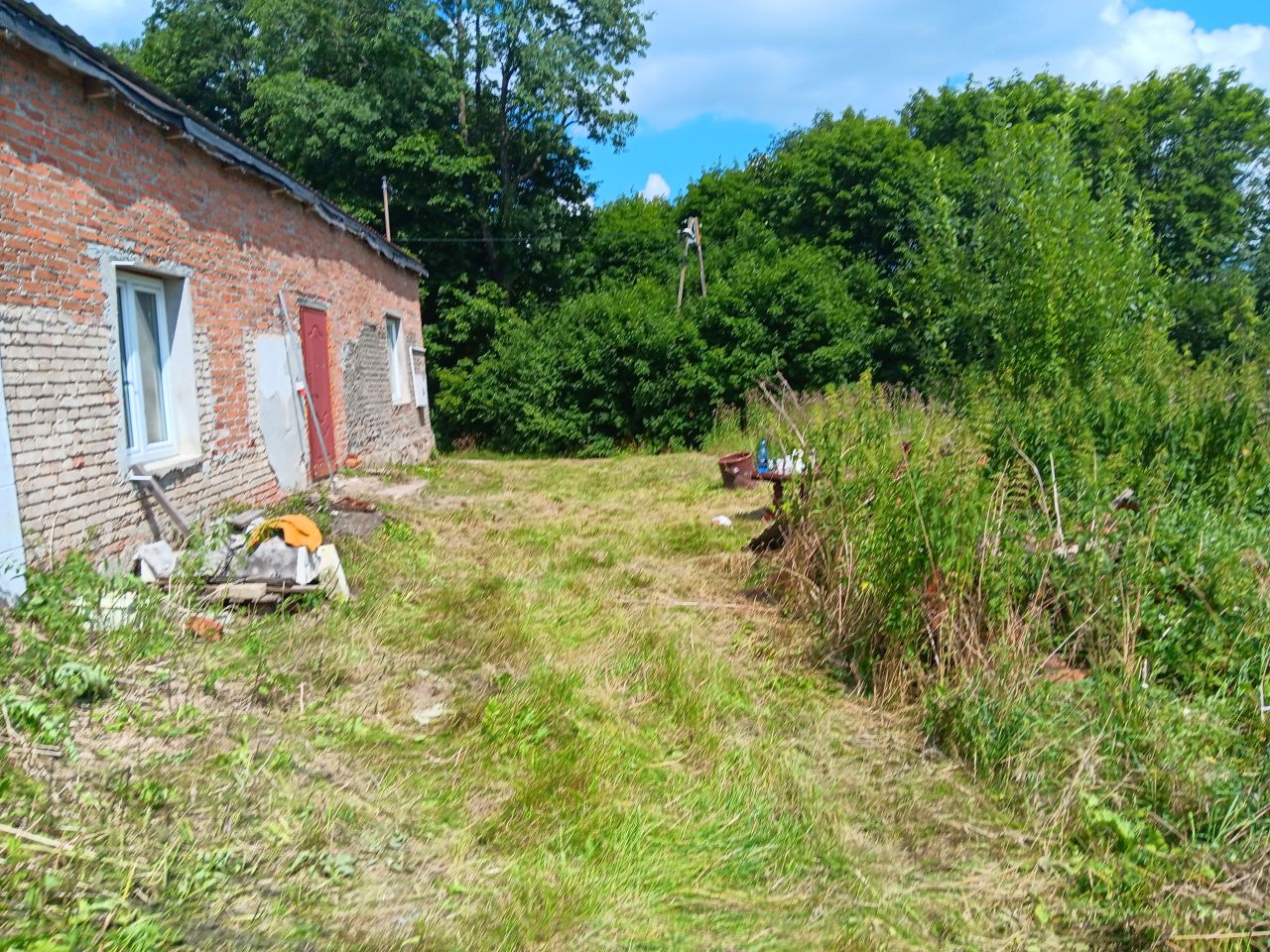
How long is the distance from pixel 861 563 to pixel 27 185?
5.47m

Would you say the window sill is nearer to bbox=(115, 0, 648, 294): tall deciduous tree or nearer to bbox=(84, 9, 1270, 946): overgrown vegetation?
bbox=(84, 9, 1270, 946): overgrown vegetation

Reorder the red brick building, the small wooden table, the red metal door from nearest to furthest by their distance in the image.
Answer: the red brick building < the small wooden table < the red metal door

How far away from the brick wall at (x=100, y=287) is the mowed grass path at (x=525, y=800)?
1461mm

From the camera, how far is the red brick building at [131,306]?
500 centimetres

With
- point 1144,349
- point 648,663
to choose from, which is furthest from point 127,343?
point 1144,349

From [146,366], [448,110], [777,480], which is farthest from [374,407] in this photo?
[448,110]

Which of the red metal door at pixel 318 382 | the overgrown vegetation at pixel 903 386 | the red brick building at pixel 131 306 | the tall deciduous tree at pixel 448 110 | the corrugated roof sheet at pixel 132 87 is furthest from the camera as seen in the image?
the tall deciduous tree at pixel 448 110

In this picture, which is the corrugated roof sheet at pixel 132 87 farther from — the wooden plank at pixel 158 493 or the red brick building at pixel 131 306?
the wooden plank at pixel 158 493

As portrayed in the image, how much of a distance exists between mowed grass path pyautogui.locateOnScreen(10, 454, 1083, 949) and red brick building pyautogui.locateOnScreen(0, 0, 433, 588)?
1545 mm

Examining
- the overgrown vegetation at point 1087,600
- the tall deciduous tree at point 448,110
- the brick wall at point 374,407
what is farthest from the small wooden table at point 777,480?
the tall deciduous tree at point 448,110

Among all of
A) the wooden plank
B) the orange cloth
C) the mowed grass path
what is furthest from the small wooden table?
the wooden plank

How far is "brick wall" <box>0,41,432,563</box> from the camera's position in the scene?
16.4 ft

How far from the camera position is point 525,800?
3.71 m

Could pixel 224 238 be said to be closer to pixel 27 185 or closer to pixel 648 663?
pixel 27 185
